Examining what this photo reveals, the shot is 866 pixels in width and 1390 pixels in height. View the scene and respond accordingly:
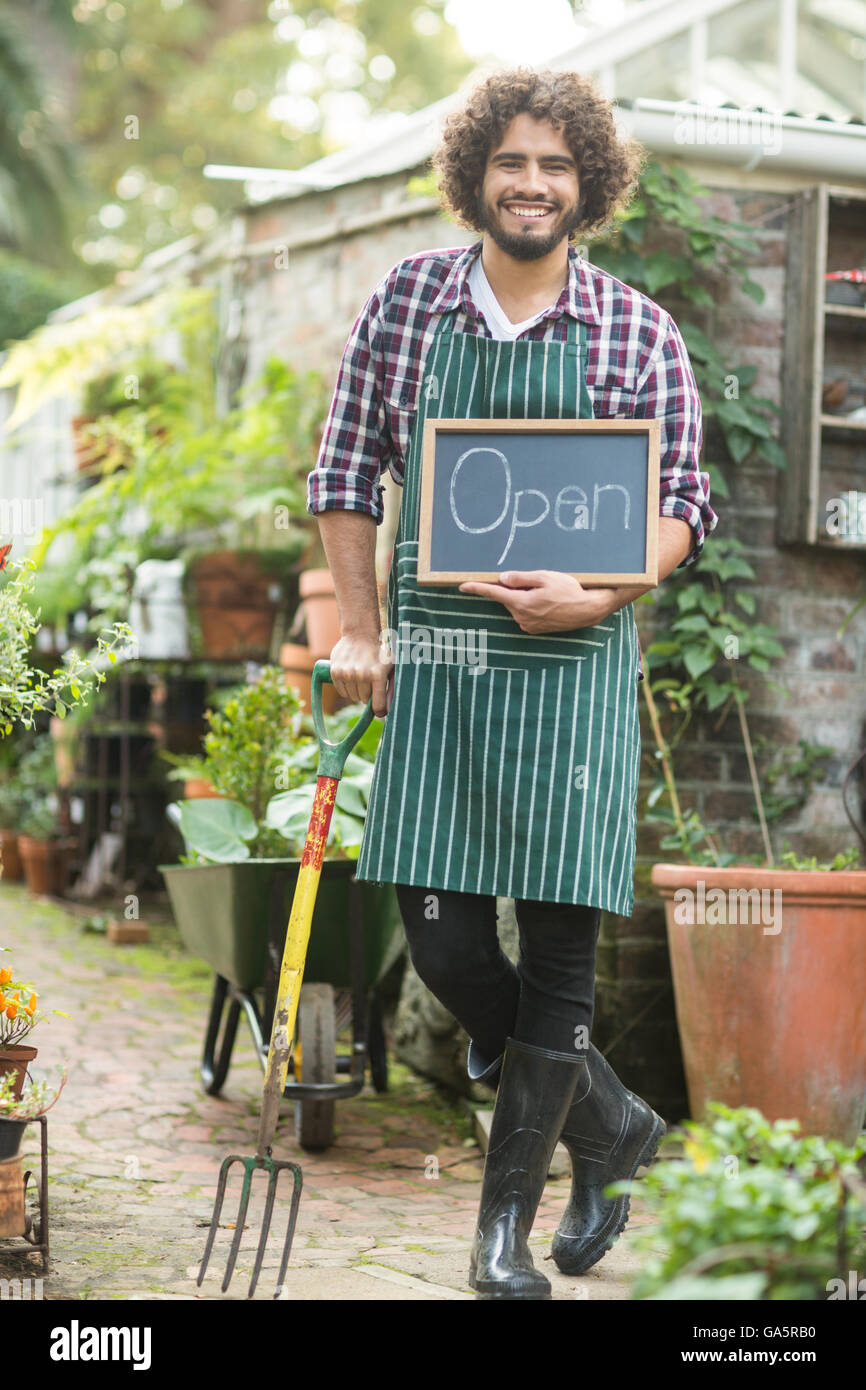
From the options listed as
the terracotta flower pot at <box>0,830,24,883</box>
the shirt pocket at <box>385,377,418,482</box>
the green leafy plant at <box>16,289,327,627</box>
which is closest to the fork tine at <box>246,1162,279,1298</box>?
the shirt pocket at <box>385,377,418,482</box>

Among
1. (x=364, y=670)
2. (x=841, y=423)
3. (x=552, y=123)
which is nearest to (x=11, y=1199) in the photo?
(x=364, y=670)

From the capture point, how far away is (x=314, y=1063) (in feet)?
11.9

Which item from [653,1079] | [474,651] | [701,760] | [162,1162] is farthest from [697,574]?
[162,1162]

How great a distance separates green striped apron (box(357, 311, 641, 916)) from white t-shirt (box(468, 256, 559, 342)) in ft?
0.18

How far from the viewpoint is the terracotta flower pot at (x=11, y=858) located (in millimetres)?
8148

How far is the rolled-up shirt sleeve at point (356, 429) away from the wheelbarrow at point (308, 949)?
4.13 feet

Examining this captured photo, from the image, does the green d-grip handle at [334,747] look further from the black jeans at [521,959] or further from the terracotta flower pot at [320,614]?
the terracotta flower pot at [320,614]

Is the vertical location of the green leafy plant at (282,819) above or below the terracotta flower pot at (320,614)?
below

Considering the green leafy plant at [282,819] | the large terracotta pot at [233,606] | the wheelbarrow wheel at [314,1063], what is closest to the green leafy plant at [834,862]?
the green leafy plant at [282,819]

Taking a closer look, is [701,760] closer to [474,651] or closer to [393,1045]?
[393,1045]

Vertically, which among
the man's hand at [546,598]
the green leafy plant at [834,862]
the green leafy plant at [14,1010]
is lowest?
the green leafy plant at [14,1010]

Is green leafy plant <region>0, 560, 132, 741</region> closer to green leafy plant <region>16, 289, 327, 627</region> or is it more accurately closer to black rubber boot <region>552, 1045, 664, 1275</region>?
black rubber boot <region>552, 1045, 664, 1275</region>

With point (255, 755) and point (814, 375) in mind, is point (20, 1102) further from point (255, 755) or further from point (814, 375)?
point (814, 375)

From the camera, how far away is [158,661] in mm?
6539
